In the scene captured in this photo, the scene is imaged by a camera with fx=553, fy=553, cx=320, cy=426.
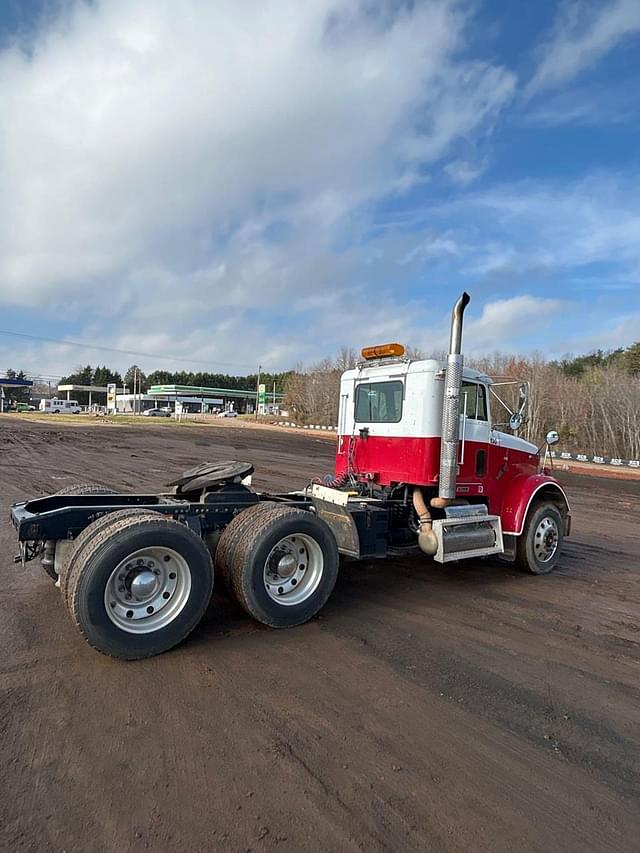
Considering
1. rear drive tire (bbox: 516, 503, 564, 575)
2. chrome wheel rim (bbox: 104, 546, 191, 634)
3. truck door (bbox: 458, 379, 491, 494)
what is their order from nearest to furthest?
chrome wheel rim (bbox: 104, 546, 191, 634)
truck door (bbox: 458, 379, 491, 494)
rear drive tire (bbox: 516, 503, 564, 575)

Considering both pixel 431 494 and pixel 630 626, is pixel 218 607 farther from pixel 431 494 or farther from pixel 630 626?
pixel 630 626

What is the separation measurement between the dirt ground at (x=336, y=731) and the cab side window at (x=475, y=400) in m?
2.18

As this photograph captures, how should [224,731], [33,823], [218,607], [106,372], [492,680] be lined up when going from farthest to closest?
1. [106,372]
2. [218,607]
3. [492,680]
4. [224,731]
5. [33,823]

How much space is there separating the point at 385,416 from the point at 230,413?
86.7 meters

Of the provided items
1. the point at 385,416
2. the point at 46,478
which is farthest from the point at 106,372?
the point at 385,416

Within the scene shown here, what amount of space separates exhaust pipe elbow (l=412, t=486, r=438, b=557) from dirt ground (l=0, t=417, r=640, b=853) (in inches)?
21.6

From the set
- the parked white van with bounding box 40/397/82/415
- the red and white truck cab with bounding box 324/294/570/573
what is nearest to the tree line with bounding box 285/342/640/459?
the red and white truck cab with bounding box 324/294/570/573

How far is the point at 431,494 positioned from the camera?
6.70m

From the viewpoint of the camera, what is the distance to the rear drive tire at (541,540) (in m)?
7.11

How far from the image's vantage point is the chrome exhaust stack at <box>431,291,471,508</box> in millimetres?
6148

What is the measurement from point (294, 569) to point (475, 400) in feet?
10.4

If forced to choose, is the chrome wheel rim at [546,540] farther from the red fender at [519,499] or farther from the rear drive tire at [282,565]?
the rear drive tire at [282,565]

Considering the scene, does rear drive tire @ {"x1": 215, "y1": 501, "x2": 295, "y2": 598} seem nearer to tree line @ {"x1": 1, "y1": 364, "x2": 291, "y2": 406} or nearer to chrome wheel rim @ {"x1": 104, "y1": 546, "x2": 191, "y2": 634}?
chrome wheel rim @ {"x1": 104, "y1": 546, "x2": 191, "y2": 634}

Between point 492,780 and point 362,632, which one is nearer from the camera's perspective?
point 492,780
